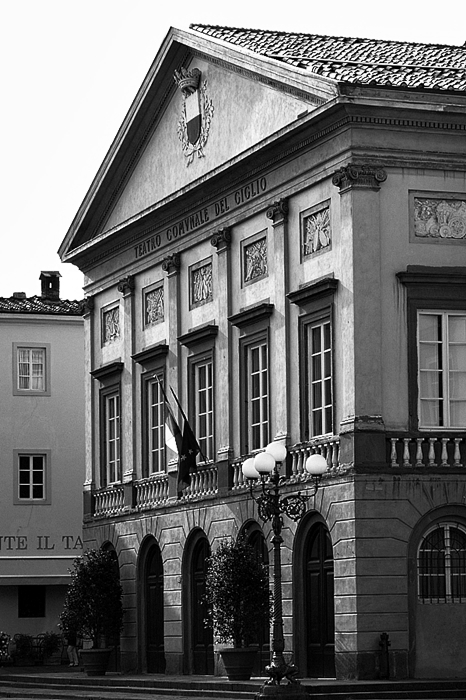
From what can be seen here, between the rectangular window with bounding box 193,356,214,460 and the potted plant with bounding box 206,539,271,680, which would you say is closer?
the potted plant with bounding box 206,539,271,680

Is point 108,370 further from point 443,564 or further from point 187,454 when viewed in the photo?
point 443,564

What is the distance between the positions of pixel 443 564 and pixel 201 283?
10.6 meters

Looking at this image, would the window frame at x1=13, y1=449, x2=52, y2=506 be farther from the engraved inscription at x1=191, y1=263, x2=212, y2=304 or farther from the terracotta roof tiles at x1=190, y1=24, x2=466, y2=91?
the terracotta roof tiles at x1=190, y1=24, x2=466, y2=91

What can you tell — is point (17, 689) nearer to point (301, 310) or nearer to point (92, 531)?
point (92, 531)

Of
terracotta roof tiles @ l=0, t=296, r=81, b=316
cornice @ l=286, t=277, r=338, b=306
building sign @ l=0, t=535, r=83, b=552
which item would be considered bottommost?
building sign @ l=0, t=535, r=83, b=552

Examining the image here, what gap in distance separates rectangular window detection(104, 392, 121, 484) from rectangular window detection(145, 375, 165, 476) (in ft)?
7.52

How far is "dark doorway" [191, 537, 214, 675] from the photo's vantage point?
38.9m

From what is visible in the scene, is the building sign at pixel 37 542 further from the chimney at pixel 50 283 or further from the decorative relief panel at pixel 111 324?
the decorative relief panel at pixel 111 324

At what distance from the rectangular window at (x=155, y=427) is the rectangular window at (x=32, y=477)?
1470 cm

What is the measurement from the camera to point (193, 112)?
4109cm

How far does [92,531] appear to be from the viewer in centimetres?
4625

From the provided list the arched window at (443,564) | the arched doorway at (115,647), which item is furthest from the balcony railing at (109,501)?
the arched window at (443,564)

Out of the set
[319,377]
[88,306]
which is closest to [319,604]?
[319,377]

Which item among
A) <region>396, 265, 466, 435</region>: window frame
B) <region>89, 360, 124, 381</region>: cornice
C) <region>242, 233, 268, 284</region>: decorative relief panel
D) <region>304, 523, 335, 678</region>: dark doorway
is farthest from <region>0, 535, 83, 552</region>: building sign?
<region>396, 265, 466, 435</region>: window frame
